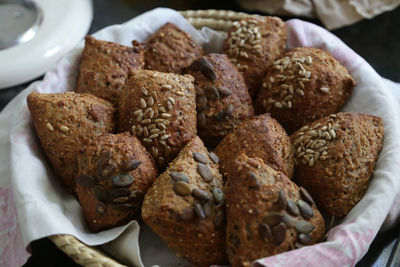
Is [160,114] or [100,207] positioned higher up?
[160,114]

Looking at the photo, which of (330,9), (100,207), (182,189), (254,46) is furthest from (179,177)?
(330,9)

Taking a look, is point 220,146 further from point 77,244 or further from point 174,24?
point 174,24

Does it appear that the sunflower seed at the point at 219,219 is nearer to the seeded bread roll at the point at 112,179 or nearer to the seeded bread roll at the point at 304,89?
the seeded bread roll at the point at 112,179

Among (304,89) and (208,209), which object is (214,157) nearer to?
(208,209)

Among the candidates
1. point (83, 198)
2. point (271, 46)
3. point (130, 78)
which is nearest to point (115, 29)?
point (130, 78)

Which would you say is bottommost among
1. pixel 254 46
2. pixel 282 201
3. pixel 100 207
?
pixel 100 207

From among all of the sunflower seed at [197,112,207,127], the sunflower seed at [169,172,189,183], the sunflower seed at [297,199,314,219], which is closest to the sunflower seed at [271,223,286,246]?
the sunflower seed at [297,199,314,219]
